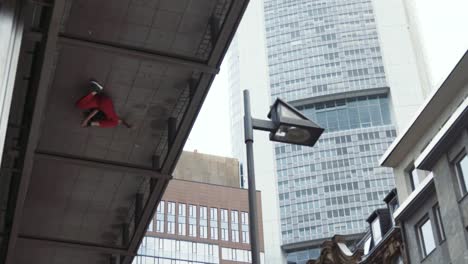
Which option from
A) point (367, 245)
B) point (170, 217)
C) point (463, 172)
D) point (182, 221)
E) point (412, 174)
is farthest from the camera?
point (182, 221)

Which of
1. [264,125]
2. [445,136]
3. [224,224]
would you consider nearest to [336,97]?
[224,224]

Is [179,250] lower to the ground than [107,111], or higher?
higher

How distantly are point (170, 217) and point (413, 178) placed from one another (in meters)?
109

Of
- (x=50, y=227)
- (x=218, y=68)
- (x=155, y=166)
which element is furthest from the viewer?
(x=50, y=227)

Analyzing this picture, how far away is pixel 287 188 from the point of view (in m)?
175

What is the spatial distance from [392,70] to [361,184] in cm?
2745

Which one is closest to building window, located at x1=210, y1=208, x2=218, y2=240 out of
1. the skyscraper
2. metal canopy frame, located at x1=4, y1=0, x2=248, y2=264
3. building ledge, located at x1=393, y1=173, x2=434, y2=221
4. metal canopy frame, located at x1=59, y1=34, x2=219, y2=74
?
the skyscraper

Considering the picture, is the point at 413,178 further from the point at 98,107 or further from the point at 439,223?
the point at 98,107

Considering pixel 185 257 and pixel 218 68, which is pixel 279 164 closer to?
pixel 185 257

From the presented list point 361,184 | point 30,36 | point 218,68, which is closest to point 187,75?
point 218,68

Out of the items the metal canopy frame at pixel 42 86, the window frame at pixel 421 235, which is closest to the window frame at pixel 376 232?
the window frame at pixel 421 235

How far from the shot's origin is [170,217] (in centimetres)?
14588

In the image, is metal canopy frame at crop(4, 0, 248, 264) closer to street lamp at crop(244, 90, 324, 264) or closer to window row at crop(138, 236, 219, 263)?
street lamp at crop(244, 90, 324, 264)

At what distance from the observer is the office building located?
14225 cm
